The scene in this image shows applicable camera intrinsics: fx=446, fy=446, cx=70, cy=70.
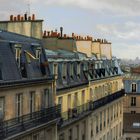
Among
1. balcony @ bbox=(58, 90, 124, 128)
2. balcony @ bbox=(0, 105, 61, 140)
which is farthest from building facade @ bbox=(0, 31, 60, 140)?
balcony @ bbox=(58, 90, 124, 128)

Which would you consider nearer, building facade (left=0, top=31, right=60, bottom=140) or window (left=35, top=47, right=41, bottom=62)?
building facade (left=0, top=31, right=60, bottom=140)

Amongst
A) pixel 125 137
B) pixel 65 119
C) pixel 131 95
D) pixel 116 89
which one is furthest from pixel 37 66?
pixel 131 95

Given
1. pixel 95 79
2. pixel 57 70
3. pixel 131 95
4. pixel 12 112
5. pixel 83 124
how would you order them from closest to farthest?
1. pixel 12 112
2. pixel 57 70
3. pixel 83 124
4. pixel 95 79
5. pixel 131 95

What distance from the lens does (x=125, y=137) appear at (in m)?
61.3

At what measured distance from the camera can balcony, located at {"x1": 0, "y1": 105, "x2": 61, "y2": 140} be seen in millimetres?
23934

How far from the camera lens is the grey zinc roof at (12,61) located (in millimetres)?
25469

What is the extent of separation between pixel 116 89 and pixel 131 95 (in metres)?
18.4

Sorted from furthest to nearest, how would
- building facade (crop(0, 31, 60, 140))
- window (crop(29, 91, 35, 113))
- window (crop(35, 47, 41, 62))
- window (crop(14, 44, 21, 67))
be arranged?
1. window (crop(35, 47, 41, 62))
2. window (crop(29, 91, 35, 113))
3. window (crop(14, 44, 21, 67))
4. building facade (crop(0, 31, 60, 140))

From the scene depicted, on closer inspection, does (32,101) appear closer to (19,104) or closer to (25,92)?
(25,92)

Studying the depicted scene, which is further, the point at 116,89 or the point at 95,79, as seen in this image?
the point at 116,89

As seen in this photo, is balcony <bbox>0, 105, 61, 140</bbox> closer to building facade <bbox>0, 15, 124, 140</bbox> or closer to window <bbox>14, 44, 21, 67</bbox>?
building facade <bbox>0, 15, 124, 140</bbox>

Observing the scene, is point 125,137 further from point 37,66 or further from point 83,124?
point 37,66

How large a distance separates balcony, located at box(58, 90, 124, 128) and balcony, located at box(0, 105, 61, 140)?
3.12m

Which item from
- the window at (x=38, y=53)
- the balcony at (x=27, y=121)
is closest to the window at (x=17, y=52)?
the window at (x=38, y=53)
